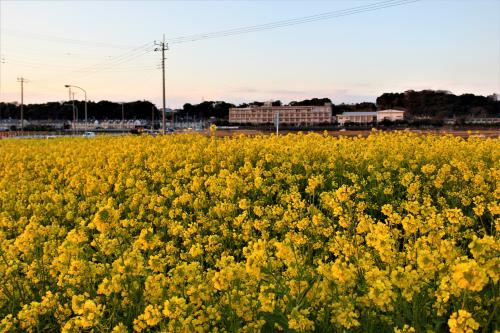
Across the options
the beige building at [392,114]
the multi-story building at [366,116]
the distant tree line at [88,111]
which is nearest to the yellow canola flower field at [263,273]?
the beige building at [392,114]

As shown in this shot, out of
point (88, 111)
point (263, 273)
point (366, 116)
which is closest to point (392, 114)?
point (366, 116)

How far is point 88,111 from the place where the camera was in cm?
19038

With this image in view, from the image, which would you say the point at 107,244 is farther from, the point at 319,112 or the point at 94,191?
the point at 319,112

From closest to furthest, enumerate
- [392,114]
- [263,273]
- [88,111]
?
[263,273] → [392,114] → [88,111]

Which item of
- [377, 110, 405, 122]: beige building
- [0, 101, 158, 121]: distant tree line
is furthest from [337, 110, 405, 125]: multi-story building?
[0, 101, 158, 121]: distant tree line

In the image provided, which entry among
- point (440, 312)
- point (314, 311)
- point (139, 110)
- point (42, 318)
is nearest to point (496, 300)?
point (440, 312)

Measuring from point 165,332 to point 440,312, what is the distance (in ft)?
5.98

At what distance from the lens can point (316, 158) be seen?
10273 millimetres

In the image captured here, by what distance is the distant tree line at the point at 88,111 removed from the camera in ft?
593

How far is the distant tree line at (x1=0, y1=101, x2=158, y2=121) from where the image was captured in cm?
18062

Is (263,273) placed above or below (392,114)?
below

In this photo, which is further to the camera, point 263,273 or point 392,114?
point 392,114

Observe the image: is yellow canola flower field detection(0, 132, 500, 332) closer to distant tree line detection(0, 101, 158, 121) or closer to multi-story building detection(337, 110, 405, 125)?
multi-story building detection(337, 110, 405, 125)

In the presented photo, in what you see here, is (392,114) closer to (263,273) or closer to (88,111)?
(88,111)
